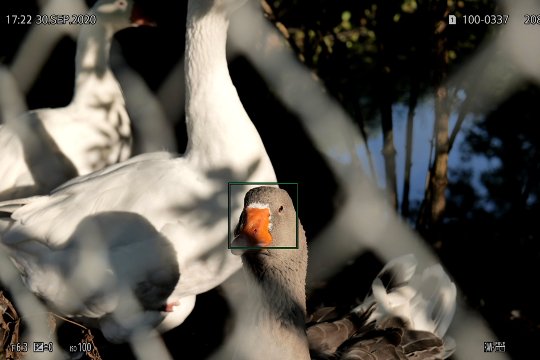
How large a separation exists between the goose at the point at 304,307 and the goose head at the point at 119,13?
147 cm

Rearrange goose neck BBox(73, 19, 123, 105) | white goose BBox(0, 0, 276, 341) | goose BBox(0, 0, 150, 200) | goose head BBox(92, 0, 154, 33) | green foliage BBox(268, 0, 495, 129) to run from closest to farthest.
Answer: white goose BBox(0, 0, 276, 341) → green foliage BBox(268, 0, 495, 129) → goose BBox(0, 0, 150, 200) → goose neck BBox(73, 19, 123, 105) → goose head BBox(92, 0, 154, 33)

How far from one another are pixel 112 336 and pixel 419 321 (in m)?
0.85

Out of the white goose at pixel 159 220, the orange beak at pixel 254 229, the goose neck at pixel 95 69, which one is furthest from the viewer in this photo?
the goose neck at pixel 95 69

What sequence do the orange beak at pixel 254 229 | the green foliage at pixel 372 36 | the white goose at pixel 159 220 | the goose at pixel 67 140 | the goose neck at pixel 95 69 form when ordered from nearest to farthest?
the orange beak at pixel 254 229, the white goose at pixel 159 220, the green foliage at pixel 372 36, the goose at pixel 67 140, the goose neck at pixel 95 69

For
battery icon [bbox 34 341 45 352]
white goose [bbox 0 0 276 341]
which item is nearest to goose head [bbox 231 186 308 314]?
white goose [bbox 0 0 276 341]

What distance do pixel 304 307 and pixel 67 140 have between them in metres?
1.36

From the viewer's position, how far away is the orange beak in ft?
4.52

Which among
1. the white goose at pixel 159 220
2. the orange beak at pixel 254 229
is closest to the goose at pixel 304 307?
the orange beak at pixel 254 229

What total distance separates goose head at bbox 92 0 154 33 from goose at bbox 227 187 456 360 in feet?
4.81

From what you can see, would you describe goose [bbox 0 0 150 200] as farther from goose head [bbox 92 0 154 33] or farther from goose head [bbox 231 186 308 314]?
goose head [bbox 231 186 308 314]

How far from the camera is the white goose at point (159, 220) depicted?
189 centimetres

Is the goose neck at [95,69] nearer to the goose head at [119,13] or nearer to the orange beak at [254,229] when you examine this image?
the goose head at [119,13]

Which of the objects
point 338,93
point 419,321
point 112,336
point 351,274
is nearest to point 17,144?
point 112,336

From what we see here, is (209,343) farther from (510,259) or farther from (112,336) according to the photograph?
(510,259)
